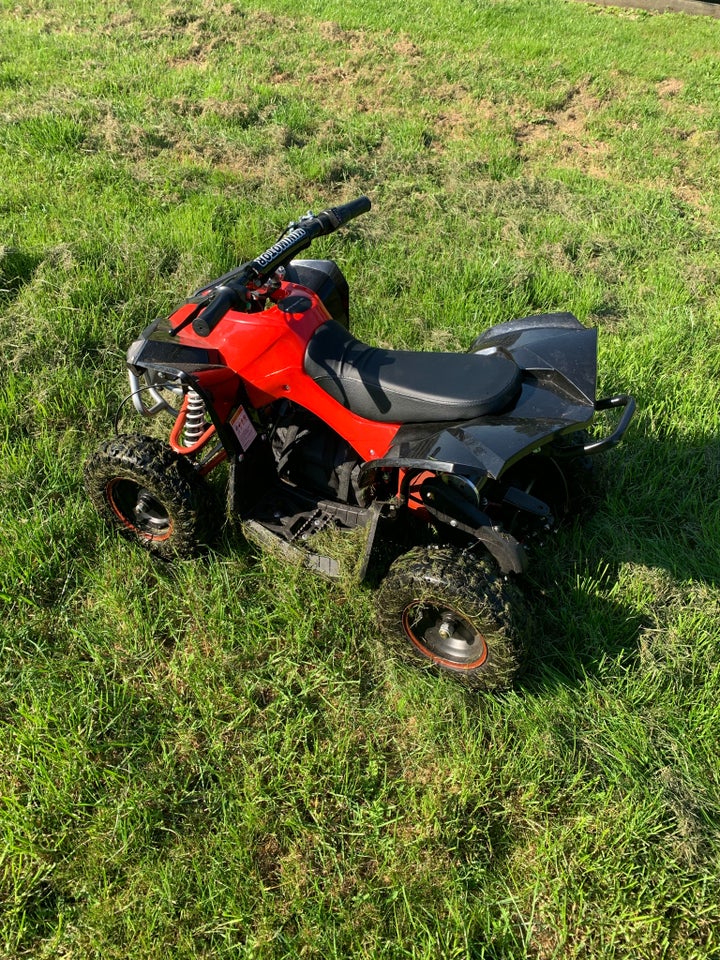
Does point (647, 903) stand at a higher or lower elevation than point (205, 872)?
lower

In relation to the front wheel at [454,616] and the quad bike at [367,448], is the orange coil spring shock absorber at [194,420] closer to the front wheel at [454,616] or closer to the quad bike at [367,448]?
the quad bike at [367,448]

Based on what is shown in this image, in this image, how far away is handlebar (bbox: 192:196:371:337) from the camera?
204cm

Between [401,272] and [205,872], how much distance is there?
12.8 ft

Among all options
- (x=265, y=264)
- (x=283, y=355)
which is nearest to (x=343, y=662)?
(x=283, y=355)

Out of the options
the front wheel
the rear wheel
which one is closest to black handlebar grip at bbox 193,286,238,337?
the rear wheel

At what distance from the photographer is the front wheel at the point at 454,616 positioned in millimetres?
2258

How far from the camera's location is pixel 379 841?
2.15m

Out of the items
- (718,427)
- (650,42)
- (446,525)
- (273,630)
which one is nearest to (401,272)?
(718,427)

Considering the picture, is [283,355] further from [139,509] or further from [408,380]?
[139,509]

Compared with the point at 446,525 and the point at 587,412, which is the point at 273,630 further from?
the point at 587,412

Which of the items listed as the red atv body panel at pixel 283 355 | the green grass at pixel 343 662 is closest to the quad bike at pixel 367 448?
the red atv body panel at pixel 283 355

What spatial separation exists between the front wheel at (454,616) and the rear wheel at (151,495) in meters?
0.92

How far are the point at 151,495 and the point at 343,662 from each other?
116 cm

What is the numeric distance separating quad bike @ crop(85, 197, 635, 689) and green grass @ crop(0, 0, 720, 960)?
215 mm
